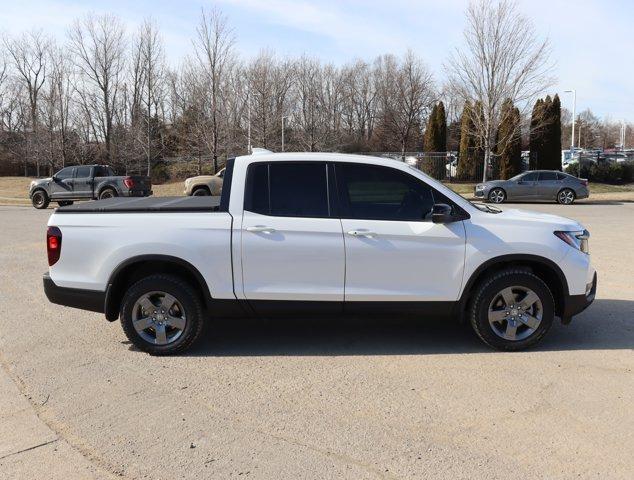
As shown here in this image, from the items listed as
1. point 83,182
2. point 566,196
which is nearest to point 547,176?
point 566,196

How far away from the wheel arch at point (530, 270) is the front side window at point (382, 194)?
2.29ft

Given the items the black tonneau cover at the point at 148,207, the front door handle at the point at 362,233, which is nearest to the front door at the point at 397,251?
the front door handle at the point at 362,233

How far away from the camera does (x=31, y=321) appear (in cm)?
627

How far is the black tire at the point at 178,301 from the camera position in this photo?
5.01m

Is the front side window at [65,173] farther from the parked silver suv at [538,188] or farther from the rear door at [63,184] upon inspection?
the parked silver suv at [538,188]

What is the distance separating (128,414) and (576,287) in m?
3.91

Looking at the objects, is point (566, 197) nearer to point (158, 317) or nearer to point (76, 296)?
point (158, 317)

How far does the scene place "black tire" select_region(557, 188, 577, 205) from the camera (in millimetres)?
24781

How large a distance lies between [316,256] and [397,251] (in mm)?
708

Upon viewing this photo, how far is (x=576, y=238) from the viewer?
518 cm

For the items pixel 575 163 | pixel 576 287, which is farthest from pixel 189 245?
pixel 575 163

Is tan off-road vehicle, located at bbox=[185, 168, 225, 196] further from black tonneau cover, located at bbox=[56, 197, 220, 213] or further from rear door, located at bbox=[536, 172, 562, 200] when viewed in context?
black tonneau cover, located at bbox=[56, 197, 220, 213]

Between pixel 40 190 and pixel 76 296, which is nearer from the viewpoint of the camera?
pixel 76 296

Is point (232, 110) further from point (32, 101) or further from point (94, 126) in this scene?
point (32, 101)
